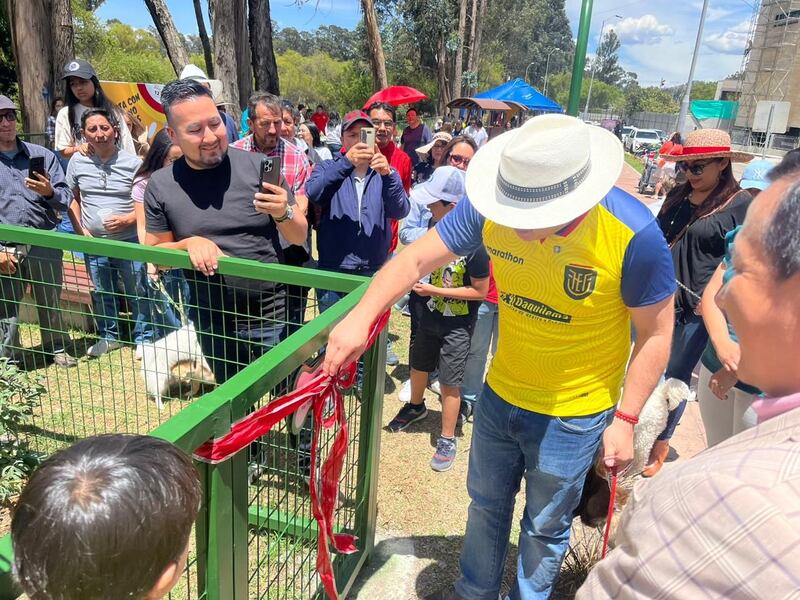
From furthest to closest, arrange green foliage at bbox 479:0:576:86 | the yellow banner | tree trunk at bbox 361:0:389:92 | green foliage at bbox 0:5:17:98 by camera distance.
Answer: green foliage at bbox 479:0:576:86 < green foliage at bbox 0:5:17:98 < tree trunk at bbox 361:0:389:92 < the yellow banner

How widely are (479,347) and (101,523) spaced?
10.5 ft

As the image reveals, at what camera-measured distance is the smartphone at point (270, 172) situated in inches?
99.2

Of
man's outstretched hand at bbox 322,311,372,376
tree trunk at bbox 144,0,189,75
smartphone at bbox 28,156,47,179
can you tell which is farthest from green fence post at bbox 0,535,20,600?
tree trunk at bbox 144,0,189,75

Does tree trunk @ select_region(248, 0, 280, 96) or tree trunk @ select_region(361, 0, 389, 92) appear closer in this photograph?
tree trunk @ select_region(248, 0, 280, 96)

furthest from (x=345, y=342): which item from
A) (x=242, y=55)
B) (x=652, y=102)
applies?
(x=652, y=102)

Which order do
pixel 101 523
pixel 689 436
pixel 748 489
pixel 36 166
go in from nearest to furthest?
pixel 748 489 < pixel 101 523 < pixel 689 436 < pixel 36 166

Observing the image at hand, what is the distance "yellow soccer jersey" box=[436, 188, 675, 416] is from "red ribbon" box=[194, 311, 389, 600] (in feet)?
1.55

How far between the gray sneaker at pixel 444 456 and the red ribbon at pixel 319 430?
1.24m

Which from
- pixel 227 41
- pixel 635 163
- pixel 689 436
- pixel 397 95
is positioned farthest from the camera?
pixel 635 163

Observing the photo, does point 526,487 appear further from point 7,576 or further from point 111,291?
point 111,291

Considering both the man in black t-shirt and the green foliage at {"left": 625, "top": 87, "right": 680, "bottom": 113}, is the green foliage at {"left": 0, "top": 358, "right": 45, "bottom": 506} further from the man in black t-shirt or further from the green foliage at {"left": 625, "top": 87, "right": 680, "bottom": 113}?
the green foliage at {"left": 625, "top": 87, "right": 680, "bottom": 113}

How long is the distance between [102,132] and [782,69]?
55.8 m

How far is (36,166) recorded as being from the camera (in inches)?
165

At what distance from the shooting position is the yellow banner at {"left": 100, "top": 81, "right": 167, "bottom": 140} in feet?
26.0
